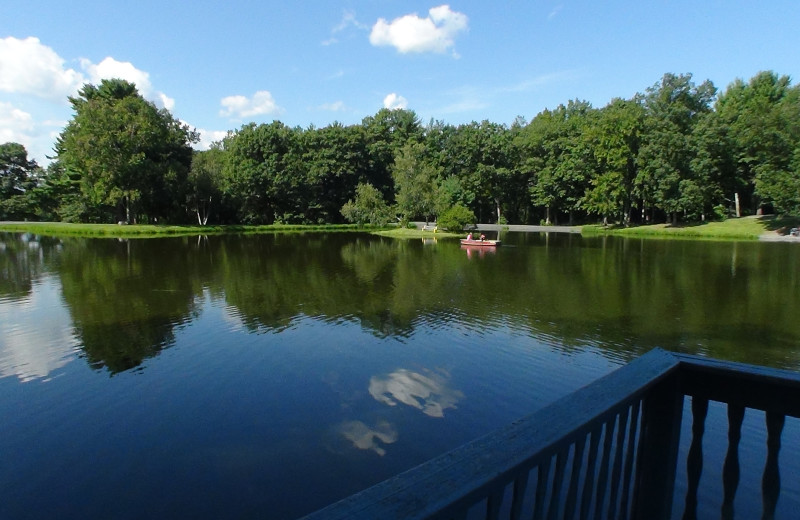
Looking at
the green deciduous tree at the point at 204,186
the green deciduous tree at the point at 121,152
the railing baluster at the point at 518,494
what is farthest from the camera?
the green deciduous tree at the point at 204,186

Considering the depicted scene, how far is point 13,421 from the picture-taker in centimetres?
768

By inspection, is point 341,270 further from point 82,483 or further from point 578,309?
point 82,483

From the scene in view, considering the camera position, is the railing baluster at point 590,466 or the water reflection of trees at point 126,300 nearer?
the railing baluster at point 590,466

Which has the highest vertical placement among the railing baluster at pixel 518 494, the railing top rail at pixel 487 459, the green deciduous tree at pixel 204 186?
the green deciduous tree at pixel 204 186

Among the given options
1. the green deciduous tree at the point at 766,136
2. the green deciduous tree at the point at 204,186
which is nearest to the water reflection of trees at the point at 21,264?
the green deciduous tree at the point at 204,186

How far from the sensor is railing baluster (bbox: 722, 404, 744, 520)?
7.99ft

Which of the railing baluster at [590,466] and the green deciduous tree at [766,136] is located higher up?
the green deciduous tree at [766,136]

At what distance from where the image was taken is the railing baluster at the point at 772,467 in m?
2.28

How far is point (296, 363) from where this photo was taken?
10.4 metres

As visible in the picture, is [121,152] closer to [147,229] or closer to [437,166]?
[147,229]

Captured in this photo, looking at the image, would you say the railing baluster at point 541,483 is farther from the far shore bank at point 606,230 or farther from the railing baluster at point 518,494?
the far shore bank at point 606,230

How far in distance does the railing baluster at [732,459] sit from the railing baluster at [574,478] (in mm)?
888

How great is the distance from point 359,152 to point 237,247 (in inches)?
1331

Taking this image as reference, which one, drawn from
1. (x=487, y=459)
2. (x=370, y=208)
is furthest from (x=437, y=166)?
(x=487, y=459)
